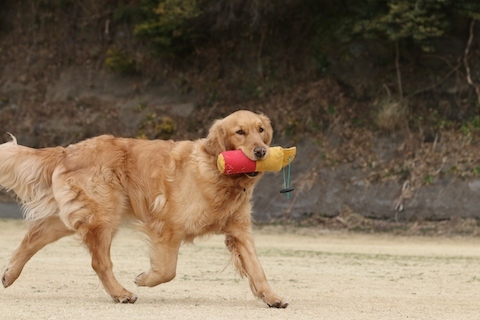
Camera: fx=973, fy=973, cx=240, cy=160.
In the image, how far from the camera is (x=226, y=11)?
25844mm

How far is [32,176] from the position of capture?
916 cm

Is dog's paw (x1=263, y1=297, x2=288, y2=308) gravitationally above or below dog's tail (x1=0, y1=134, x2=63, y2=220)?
below

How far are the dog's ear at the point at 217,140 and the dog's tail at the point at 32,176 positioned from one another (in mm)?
1483

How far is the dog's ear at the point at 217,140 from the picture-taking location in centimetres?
878

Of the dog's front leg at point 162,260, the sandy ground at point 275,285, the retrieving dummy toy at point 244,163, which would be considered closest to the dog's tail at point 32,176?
the sandy ground at point 275,285

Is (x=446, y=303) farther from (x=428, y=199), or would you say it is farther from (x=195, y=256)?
(x=428, y=199)

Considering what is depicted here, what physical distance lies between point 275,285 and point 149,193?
2.19m

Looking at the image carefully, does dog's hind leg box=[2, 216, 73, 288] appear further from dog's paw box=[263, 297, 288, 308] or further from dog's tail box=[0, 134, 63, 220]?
dog's paw box=[263, 297, 288, 308]

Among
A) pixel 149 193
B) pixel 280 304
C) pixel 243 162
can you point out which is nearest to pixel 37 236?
pixel 149 193

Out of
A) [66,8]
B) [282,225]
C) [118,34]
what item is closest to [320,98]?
[282,225]

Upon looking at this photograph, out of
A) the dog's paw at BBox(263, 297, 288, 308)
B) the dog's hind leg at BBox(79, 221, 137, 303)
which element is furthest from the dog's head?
the dog's paw at BBox(263, 297, 288, 308)

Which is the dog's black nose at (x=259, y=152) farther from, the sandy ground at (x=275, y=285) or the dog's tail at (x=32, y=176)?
the dog's tail at (x=32, y=176)

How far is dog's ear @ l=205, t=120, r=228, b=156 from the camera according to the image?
8781 mm

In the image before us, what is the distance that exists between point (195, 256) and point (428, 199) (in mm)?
7817
